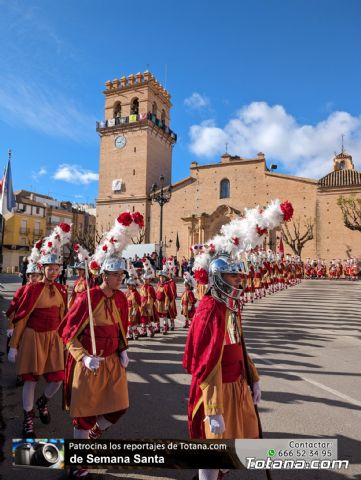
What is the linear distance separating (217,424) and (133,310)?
7072 millimetres

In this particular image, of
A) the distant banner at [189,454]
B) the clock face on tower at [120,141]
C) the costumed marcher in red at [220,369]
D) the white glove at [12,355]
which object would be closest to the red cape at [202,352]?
the costumed marcher in red at [220,369]

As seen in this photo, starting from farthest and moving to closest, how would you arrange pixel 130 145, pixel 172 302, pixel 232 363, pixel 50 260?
pixel 130 145 < pixel 172 302 < pixel 50 260 < pixel 232 363

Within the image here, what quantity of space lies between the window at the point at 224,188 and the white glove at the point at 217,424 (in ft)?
138

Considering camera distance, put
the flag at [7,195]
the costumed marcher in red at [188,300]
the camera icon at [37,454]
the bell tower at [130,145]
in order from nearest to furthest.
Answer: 1. the camera icon at [37,454]
2. the flag at [7,195]
3. the costumed marcher in red at [188,300]
4. the bell tower at [130,145]

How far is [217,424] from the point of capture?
256 centimetres

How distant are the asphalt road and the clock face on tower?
39.6 m

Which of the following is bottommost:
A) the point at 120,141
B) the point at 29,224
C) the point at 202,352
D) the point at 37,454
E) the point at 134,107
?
the point at 37,454

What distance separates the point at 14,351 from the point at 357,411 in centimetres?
437

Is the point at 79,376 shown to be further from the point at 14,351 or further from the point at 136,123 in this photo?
the point at 136,123

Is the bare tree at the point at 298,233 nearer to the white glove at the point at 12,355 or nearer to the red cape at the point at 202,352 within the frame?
the white glove at the point at 12,355

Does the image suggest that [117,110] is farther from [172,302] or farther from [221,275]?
[221,275]

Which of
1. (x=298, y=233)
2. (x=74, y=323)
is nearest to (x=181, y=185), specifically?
(x=298, y=233)

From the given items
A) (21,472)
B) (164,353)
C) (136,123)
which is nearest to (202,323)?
(21,472)

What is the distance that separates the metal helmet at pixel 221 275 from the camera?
9.69 feet
